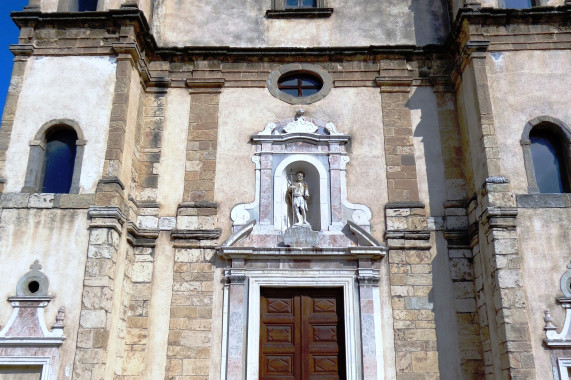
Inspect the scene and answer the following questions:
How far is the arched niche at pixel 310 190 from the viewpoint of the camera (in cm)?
955

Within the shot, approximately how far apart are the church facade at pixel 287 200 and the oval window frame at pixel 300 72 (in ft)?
0.15

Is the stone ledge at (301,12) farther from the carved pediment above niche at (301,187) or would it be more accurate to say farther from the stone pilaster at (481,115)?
the stone pilaster at (481,115)

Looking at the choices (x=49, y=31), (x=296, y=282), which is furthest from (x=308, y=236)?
(x=49, y=31)

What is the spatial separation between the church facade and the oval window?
4cm

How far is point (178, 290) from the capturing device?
9156 millimetres

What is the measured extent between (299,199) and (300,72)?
2582 millimetres

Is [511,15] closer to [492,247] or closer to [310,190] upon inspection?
[492,247]

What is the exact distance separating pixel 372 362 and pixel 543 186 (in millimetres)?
3737

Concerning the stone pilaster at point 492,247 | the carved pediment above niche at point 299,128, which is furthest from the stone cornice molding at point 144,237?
the stone pilaster at point 492,247

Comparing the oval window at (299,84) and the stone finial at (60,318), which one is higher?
the oval window at (299,84)

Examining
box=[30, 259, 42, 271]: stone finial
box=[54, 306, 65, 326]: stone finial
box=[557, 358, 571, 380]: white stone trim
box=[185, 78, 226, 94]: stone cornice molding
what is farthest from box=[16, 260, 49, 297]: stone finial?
box=[557, 358, 571, 380]: white stone trim

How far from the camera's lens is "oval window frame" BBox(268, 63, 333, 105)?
10.4 metres

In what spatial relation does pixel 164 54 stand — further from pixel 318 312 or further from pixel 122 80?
pixel 318 312

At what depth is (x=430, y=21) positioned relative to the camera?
36.0ft
